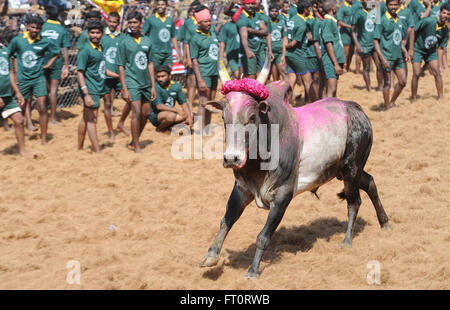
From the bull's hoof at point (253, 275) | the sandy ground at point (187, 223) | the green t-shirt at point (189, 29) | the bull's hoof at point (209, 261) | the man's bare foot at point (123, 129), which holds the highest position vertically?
the green t-shirt at point (189, 29)

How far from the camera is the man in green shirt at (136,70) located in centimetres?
902

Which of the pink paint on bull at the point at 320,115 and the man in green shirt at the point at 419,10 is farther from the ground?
the pink paint on bull at the point at 320,115

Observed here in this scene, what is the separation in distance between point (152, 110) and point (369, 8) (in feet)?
19.3

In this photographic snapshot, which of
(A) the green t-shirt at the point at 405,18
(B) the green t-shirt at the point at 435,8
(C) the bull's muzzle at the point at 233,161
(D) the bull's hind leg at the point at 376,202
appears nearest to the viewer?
(C) the bull's muzzle at the point at 233,161

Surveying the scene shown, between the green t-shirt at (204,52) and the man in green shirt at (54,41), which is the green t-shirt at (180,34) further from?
the man in green shirt at (54,41)

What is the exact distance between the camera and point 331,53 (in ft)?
33.3

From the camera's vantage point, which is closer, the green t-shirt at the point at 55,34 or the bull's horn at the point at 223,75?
the bull's horn at the point at 223,75

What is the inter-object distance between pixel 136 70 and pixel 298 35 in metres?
3.34

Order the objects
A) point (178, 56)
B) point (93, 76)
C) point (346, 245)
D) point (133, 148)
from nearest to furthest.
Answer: point (346, 245) < point (93, 76) < point (133, 148) < point (178, 56)

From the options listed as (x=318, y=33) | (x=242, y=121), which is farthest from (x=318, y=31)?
(x=242, y=121)

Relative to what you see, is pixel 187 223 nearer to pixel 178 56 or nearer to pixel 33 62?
pixel 33 62

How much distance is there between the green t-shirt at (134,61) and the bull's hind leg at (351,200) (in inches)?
170

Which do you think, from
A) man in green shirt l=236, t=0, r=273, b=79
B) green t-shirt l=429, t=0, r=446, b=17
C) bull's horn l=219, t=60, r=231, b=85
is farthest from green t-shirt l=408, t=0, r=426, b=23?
bull's horn l=219, t=60, r=231, b=85
